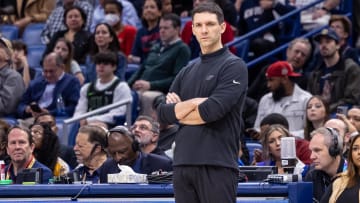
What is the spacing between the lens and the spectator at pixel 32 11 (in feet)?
57.0

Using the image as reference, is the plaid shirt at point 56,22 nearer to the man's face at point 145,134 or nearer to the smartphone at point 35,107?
the smartphone at point 35,107

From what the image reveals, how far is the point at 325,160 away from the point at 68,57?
6.33 m

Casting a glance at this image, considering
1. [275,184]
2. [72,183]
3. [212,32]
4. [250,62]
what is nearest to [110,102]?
[250,62]

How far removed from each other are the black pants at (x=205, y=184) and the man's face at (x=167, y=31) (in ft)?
23.3

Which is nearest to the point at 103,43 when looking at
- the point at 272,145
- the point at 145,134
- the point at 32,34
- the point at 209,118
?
the point at 32,34

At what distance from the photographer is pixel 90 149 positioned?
1100 cm

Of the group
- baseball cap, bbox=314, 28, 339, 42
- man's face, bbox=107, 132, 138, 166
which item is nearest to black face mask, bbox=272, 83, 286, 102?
baseball cap, bbox=314, 28, 339, 42

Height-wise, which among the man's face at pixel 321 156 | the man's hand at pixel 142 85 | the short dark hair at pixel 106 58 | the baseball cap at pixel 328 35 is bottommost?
the man's face at pixel 321 156

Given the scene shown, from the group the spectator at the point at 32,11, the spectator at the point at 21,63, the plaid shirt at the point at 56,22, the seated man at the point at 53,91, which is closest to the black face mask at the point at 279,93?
the seated man at the point at 53,91

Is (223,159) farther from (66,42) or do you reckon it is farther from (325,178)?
(66,42)

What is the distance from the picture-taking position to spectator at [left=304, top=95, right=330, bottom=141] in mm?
11992

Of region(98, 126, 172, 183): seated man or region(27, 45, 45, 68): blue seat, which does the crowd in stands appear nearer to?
region(98, 126, 172, 183): seated man

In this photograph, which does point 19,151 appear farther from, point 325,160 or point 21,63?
point 21,63

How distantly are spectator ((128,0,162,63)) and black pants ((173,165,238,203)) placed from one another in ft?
27.4
